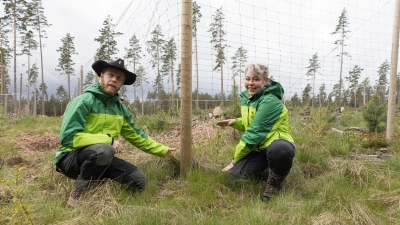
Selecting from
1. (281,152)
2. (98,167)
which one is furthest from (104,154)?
(281,152)

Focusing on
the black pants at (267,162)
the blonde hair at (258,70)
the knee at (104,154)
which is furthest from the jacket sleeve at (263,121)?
the knee at (104,154)

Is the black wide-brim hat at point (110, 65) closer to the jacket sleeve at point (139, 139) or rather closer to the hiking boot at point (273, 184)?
the jacket sleeve at point (139, 139)

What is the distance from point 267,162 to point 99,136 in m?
1.72

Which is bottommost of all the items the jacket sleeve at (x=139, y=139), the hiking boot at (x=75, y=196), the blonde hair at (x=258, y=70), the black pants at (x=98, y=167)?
the hiking boot at (x=75, y=196)

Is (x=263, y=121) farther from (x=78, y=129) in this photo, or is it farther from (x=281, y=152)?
(x=78, y=129)

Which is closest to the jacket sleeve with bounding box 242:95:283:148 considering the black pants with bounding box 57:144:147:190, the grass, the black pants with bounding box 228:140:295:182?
the black pants with bounding box 228:140:295:182

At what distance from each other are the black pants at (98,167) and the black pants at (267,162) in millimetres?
1003

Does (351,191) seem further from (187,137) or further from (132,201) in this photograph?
(132,201)

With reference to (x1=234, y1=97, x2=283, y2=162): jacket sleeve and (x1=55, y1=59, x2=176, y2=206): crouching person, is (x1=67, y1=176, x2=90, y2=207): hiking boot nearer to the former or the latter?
(x1=55, y1=59, x2=176, y2=206): crouching person

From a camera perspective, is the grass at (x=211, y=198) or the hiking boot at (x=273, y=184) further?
the hiking boot at (x=273, y=184)

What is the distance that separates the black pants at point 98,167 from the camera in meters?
2.39

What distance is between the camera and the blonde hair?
2.80m

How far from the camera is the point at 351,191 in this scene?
8.14 ft

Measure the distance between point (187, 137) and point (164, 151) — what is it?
0.30 meters
